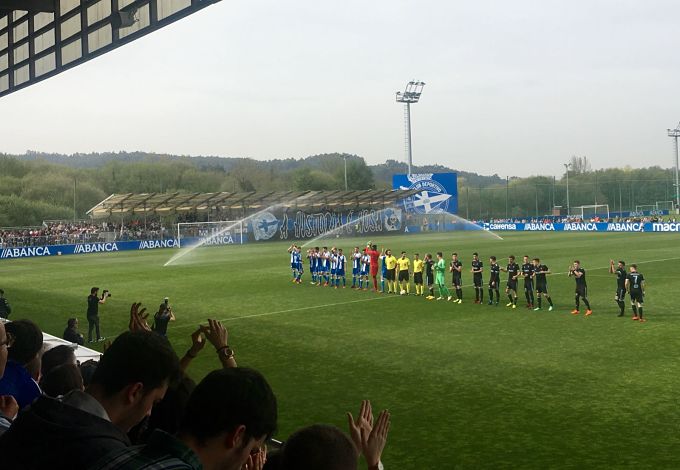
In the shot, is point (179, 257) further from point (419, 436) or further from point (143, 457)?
point (143, 457)

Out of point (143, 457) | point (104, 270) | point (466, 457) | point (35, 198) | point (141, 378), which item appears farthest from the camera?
point (35, 198)

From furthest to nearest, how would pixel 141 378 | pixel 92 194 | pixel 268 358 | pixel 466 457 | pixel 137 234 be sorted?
pixel 92 194, pixel 137 234, pixel 268 358, pixel 466 457, pixel 141 378

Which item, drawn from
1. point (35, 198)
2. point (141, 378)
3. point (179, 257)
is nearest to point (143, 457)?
point (141, 378)

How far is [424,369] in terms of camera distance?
1302cm

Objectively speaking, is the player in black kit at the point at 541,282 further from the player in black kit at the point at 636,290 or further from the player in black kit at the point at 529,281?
the player in black kit at the point at 636,290

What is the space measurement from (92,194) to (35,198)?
32.5 feet

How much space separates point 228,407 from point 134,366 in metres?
0.54

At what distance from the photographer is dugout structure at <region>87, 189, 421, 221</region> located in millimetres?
61341

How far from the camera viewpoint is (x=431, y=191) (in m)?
73.6

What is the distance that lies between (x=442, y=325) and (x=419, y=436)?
891 cm

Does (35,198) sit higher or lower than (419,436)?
higher

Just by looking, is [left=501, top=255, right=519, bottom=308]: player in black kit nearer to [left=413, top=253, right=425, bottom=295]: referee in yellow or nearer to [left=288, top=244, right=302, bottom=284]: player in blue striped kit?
[left=413, top=253, right=425, bottom=295]: referee in yellow

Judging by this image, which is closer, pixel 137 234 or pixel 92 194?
pixel 137 234

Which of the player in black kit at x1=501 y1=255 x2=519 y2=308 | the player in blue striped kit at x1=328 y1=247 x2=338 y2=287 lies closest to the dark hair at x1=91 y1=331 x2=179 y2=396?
the player in black kit at x1=501 y1=255 x2=519 y2=308
